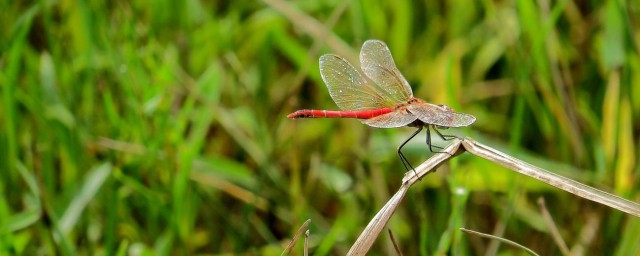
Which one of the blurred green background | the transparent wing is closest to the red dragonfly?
the transparent wing

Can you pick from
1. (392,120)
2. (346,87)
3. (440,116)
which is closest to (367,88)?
(346,87)

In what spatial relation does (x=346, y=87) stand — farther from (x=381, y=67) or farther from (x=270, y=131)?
(x=270, y=131)

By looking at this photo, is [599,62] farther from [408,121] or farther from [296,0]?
[408,121]

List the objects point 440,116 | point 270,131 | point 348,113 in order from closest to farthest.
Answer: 1. point 440,116
2. point 348,113
3. point 270,131

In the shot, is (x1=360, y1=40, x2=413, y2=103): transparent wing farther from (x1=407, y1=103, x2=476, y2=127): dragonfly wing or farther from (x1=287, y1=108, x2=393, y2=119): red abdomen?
(x1=407, y1=103, x2=476, y2=127): dragonfly wing

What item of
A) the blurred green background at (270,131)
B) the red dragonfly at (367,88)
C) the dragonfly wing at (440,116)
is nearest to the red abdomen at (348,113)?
the red dragonfly at (367,88)

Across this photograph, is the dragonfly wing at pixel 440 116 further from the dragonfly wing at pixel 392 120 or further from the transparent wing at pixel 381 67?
the transparent wing at pixel 381 67
